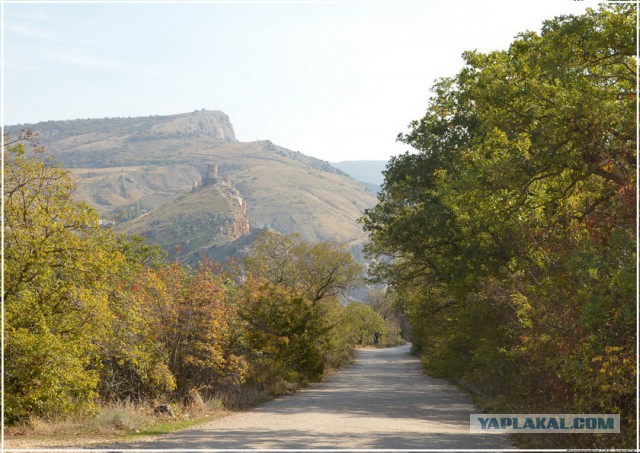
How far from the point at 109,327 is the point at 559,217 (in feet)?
→ 36.8

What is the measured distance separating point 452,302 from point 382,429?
13862 mm

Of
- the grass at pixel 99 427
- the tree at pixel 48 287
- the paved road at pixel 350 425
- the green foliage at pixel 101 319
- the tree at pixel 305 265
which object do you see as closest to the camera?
the grass at pixel 99 427

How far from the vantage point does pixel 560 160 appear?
12.7 meters

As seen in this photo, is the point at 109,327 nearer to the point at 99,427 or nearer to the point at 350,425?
the point at 99,427

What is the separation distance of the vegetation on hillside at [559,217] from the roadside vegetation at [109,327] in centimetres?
871

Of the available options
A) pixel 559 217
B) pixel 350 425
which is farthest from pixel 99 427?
pixel 559 217

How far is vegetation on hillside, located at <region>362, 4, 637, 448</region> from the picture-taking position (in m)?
10.8

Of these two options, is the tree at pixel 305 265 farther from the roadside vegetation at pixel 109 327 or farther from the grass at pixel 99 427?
the grass at pixel 99 427

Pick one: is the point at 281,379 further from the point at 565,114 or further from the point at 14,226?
the point at 565,114

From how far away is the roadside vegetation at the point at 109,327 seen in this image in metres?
14.4

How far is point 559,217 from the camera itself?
15.4 m

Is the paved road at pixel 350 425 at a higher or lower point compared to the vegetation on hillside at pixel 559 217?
lower

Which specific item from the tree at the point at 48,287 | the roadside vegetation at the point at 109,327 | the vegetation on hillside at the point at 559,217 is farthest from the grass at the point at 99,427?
the vegetation on hillside at the point at 559,217

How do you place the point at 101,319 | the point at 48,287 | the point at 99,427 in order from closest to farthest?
the point at 48,287, the point at 101,319, the point at 99,427
